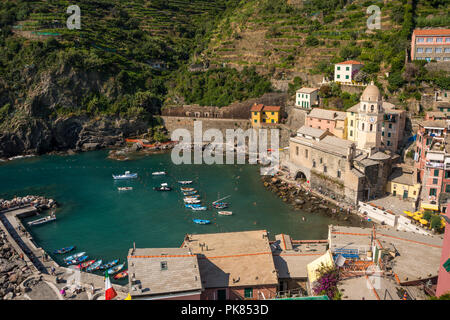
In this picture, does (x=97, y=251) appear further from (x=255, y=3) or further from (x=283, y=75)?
(x=255, y=3)

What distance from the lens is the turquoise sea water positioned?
30.2m

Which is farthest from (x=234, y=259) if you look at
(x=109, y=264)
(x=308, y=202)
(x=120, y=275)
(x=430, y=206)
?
(x=430, y=206)

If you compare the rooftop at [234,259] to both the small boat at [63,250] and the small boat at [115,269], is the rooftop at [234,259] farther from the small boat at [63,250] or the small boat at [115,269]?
the small boat at [63,250]

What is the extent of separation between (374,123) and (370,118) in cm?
60

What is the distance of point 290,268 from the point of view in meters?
20.5

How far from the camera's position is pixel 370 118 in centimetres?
3478

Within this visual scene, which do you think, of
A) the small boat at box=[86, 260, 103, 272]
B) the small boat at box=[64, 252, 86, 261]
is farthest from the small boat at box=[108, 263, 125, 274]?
the small boat at box=[64, 252, 86, 261]

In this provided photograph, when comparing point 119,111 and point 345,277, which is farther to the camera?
point 119,111

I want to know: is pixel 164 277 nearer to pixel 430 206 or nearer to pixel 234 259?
pixel 234 259

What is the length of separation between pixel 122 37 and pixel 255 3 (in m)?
27.4

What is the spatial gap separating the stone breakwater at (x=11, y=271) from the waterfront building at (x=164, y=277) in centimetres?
945

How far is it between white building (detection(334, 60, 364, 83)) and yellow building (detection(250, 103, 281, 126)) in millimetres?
9228

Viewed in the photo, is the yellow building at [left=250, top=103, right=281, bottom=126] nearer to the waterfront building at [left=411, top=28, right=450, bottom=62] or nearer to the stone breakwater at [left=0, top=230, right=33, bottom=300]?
the waterfront building at [left=411, top=28, right=450, bottom=62]

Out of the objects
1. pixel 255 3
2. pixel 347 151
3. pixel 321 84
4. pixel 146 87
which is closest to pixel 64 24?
pixel 146 87
